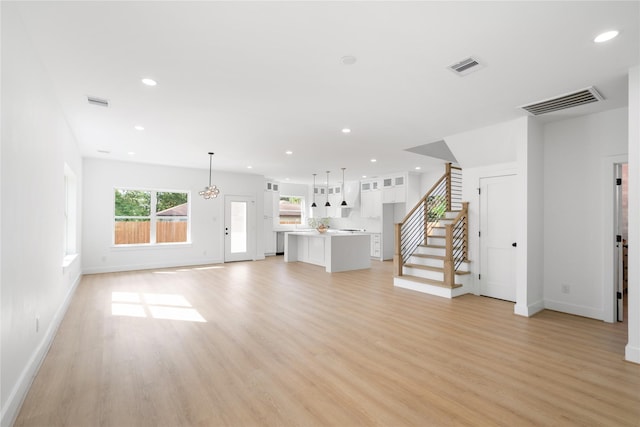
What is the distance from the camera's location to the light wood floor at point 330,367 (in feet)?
6.87

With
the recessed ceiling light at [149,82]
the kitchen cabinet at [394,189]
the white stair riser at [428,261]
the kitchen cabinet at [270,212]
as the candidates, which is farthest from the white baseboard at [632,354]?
the kitchen cabinet at [270,212]

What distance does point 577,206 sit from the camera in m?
4.32

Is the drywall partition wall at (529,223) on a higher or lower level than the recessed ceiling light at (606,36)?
lower

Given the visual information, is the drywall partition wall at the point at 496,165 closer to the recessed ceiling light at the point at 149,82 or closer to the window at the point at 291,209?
the recessed ceiling light at the point at 149,82

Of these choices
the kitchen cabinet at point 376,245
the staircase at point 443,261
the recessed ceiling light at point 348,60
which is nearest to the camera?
the recessed ceiling light at point 348,60

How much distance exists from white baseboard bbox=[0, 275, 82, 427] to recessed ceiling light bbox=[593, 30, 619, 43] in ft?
16.8

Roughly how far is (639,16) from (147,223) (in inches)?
365

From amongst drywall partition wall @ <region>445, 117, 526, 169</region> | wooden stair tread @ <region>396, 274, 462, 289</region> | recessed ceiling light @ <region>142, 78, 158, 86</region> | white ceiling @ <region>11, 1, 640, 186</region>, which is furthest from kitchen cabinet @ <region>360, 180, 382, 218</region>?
recessed ceiling light @ <region>142, 78, 158, 86</region>

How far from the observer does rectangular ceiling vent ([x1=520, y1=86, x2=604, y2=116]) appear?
3.49m

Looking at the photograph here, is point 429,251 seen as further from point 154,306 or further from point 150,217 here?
point 150,217

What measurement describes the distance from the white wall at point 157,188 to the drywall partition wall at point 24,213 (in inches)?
166

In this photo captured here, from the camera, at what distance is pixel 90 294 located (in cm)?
535

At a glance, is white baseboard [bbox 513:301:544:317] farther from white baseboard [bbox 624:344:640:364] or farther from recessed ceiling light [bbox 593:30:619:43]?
recessed ceiling light [bbox 593:30:619:43]

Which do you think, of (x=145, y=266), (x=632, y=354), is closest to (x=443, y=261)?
(x=632, y=354)
